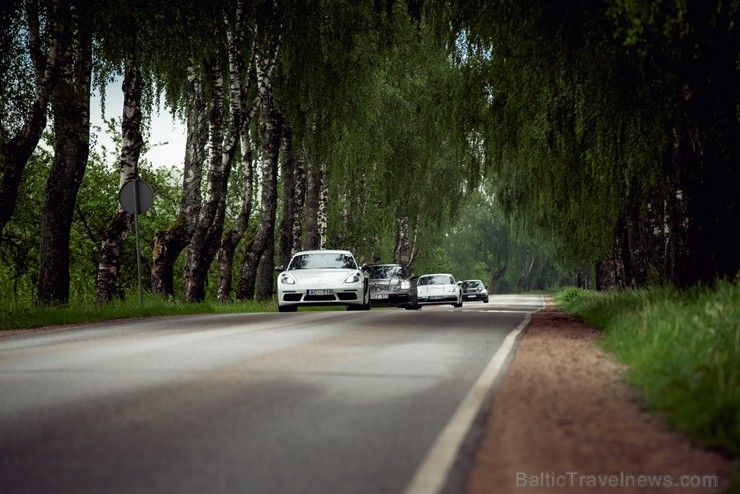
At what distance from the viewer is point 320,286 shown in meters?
22.4

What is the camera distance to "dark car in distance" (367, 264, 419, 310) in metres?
31.0

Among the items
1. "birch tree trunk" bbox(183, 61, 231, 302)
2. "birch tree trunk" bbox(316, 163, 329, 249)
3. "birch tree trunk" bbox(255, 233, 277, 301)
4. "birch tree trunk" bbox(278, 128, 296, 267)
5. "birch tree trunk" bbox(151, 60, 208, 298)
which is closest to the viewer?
"birch tree trunk" bbox(183, 61, 231, 302)

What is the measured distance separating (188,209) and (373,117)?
332 inches

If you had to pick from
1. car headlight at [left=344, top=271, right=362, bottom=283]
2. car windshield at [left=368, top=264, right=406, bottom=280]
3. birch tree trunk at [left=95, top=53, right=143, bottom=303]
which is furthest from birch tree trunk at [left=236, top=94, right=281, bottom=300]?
car headlight at [left=344, top=271, right=362, bottom=283]

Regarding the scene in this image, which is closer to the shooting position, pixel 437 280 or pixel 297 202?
pixel 297 202

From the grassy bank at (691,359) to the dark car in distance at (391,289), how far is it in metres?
18.0

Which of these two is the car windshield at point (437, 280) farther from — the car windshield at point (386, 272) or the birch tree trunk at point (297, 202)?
the car windshield at point (386, 272)

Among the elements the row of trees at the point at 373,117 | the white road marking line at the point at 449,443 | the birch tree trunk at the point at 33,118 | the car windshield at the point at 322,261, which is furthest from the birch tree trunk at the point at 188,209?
the white road marking line at the point at 449,443

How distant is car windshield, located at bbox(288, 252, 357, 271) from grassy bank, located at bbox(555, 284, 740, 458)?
452 inches

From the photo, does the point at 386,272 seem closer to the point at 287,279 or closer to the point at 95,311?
the point at 287,279

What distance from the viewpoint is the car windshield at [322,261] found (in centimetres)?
2367

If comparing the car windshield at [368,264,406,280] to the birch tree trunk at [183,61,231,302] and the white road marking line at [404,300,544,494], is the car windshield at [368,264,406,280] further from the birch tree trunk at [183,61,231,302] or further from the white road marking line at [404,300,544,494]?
the white road marking line at [404,300,544,494]

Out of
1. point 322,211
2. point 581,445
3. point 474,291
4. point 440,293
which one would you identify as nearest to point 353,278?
point 322,211

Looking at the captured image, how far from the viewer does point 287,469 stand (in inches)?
187
